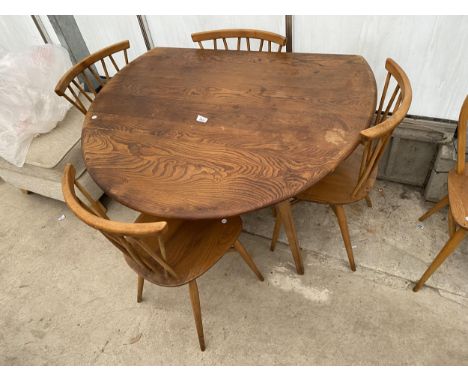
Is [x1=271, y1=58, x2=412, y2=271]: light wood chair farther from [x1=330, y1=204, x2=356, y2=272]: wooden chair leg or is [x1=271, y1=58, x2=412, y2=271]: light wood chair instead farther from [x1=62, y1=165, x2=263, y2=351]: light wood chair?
[x1=62, y1=165, x2=263, y2=351]: light wood chair

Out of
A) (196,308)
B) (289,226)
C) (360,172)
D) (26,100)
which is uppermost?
(26,100)

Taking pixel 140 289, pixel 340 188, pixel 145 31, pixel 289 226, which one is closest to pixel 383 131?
pixel 340 188

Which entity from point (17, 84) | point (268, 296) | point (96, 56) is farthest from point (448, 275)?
point (17, 84)

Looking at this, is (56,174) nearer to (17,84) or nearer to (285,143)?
(17,84)

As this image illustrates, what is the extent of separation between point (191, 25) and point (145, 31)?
32 centimetres

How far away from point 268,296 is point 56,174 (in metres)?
1.39

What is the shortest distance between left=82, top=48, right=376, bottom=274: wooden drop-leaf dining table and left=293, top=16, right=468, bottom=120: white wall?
23 cm

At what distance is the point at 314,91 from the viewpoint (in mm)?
1322

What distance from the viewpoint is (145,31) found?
1.99m

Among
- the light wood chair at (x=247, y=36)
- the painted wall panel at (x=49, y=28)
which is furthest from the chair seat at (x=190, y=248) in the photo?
the painted wall panel at (x=49, y=28)

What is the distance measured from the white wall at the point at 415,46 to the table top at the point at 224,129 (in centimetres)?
23

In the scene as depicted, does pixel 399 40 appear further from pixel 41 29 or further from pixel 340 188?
pixel 41 29

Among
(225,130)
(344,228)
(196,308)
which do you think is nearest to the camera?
(225,130)

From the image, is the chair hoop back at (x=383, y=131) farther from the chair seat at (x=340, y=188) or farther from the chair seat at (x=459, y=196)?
the chair seat at (x=459, y=196)
